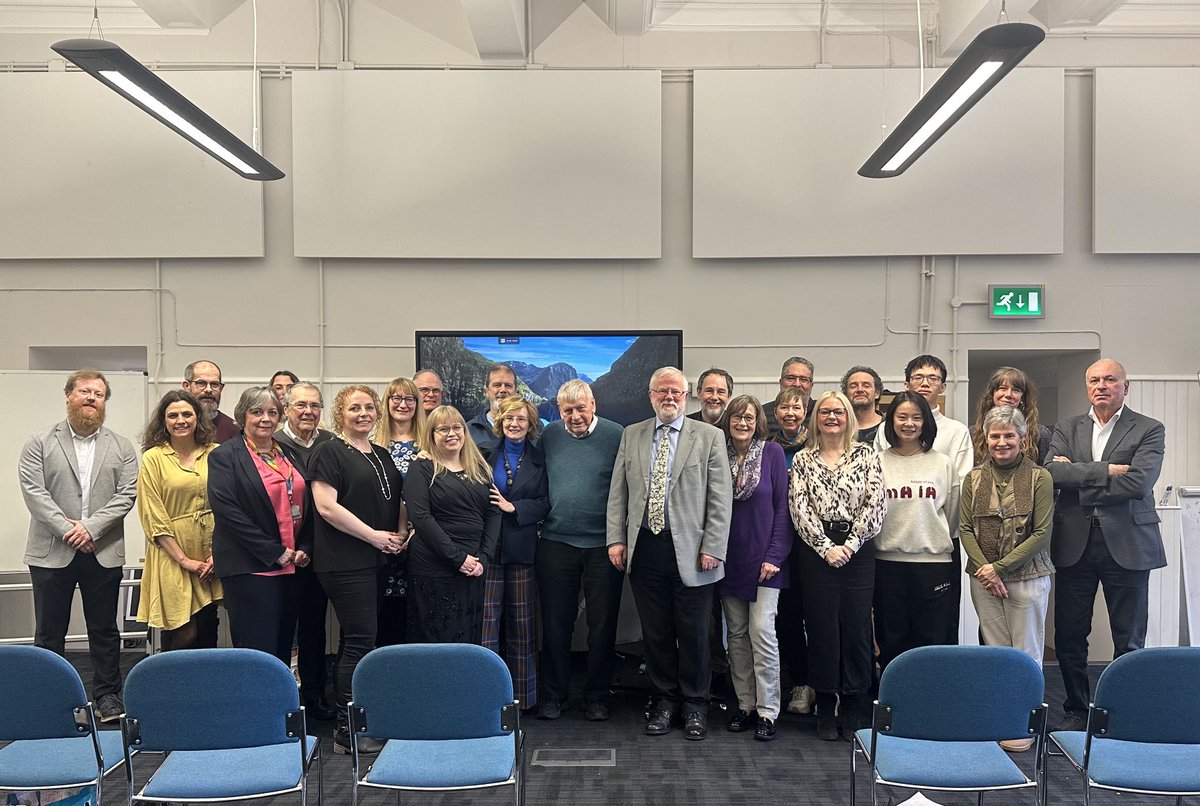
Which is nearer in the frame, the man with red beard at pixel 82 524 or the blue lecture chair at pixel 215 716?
the blue lecture chair at pixel 215 716

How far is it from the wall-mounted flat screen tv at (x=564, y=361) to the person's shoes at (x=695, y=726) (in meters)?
2.15

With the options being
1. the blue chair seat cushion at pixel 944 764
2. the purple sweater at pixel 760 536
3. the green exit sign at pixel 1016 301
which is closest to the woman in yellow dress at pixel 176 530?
the purple sweater at pixel 760 536

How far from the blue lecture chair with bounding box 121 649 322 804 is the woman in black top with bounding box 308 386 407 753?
1052 millimetres

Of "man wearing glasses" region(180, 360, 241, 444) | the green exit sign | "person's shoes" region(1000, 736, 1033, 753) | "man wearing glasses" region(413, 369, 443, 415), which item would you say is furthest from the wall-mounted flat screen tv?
"person's shoes" region(1000, 736, 1033, 753)

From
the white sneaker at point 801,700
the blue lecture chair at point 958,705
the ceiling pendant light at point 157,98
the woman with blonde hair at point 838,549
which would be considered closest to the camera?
the blue lecture chair at point 958,705

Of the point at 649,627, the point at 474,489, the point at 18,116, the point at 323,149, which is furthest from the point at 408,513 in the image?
the point at 18,116

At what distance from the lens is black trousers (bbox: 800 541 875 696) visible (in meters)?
3.59

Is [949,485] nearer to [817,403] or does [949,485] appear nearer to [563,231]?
[817,403]

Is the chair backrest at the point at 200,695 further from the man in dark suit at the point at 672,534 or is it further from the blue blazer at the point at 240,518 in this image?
the man in dark suit at the point at 672,534

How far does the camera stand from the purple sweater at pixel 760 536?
12.0 feet

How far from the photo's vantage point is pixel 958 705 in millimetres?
2297

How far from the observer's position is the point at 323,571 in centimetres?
333

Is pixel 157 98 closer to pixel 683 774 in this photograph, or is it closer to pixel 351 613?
pixel 351 613

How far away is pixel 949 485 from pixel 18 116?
618 cm
